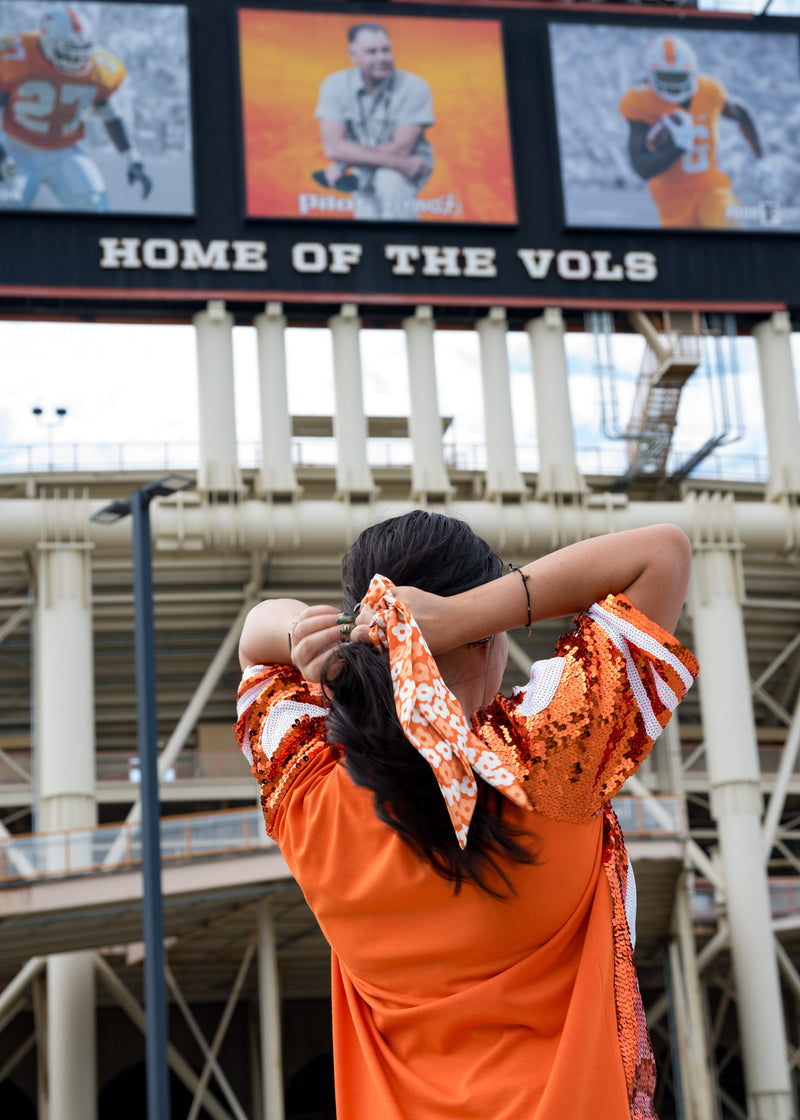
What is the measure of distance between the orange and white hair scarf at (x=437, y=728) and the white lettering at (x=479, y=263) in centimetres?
3145

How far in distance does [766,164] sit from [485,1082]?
1392 inches

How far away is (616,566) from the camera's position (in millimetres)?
2566

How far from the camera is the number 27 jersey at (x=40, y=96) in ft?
104

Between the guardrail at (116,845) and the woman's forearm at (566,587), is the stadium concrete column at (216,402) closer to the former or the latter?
the guardrail at (116,845)

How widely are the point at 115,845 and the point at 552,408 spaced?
13211 millimetres

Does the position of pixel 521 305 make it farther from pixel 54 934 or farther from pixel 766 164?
pixel 54 934

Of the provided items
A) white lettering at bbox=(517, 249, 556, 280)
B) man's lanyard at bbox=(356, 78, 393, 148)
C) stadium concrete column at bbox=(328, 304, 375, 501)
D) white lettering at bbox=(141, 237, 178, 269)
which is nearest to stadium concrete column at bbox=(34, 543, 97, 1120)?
stadium concrete column at bbox=(328, 304, 375, 501)

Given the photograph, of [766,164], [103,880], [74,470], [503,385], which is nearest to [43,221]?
[74,470]

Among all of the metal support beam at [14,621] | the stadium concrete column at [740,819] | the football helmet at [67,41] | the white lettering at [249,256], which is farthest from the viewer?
the white lettering at [249,256]

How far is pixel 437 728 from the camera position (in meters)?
2.45

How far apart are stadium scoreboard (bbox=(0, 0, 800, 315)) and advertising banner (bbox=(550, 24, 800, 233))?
52 mm

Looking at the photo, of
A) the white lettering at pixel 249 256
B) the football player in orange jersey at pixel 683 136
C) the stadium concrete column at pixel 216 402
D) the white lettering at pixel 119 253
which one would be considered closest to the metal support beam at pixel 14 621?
the stadium concrete column at pixel 216 402

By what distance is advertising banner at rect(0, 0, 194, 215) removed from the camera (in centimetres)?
3175

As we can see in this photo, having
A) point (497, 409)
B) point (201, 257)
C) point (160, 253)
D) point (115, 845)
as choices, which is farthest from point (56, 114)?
point (115, 845)
